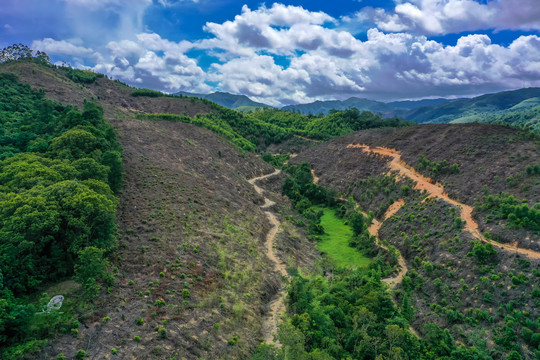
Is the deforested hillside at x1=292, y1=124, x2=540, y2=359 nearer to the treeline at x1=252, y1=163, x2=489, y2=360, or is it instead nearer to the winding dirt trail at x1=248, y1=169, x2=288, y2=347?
the treeline at x1=252, y1=163, x2=489, y2=360

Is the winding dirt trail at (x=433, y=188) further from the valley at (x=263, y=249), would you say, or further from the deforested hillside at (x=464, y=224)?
the valley at (x=263, y=249)

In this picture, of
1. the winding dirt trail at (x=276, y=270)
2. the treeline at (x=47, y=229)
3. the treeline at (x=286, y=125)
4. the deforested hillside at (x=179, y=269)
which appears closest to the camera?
the treeline at (x=47, y=229)

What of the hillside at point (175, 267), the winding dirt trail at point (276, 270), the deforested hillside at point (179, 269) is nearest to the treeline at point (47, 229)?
the hillside at point (175, 267)

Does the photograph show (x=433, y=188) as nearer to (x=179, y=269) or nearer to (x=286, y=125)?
(x=179, y=269)

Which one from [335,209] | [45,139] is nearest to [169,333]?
[45,139]

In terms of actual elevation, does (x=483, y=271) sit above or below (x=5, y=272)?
below

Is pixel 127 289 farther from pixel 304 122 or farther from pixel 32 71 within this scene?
pixel 304 122
